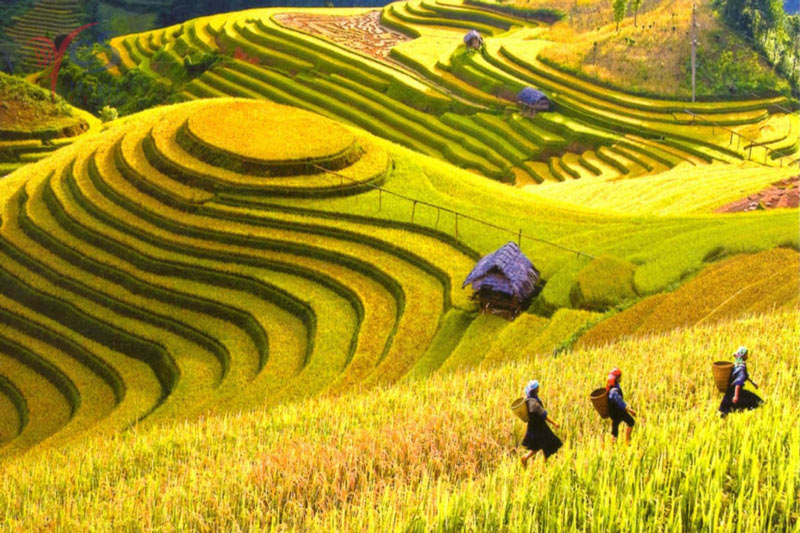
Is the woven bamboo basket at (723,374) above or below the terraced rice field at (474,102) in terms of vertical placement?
below

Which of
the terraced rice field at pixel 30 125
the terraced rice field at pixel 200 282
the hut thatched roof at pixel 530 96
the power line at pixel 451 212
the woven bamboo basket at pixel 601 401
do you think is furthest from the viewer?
the hut thatched roof at pixel 530 96

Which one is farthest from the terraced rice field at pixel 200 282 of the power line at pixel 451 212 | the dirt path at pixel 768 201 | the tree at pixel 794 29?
the tree at pixel 794 29

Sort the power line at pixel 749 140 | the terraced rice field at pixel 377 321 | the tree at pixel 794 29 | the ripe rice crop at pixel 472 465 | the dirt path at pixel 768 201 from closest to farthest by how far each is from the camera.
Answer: the ripe rice crop at pixel 472 465 < the terraced rice field at pixel 377 321 < the dirt path at pixel 768 201 < the power line at pixel 749 140 < the tree at pixel 794 29

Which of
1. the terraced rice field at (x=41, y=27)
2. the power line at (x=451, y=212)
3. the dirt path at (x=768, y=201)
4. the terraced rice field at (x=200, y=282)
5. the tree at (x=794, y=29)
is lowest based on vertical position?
the terraced rice field at (x=200, y=282)

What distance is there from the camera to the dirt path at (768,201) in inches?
1206

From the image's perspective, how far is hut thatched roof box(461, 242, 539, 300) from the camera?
763 inches

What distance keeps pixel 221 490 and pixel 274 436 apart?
248cm

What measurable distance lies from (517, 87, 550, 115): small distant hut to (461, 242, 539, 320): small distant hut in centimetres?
3193

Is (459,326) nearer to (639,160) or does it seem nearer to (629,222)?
A: (629,222)

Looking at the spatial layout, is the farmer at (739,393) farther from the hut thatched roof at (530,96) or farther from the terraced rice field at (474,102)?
the hut thatched roof at (530,96)

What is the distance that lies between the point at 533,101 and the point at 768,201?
21321 mm

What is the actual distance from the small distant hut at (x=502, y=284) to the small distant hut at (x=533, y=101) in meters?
31.9

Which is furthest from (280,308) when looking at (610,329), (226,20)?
(226,20)

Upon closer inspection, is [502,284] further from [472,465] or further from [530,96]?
[530,96]
